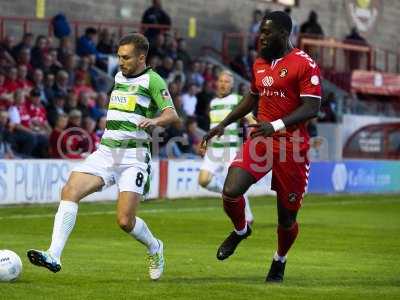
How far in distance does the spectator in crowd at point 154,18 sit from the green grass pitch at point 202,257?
807cm

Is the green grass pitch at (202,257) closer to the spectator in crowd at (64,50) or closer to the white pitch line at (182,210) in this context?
the white pitch line at (182,210)

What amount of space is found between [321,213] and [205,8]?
13.0m

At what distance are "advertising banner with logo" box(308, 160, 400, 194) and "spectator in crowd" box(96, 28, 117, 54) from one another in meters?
5.43

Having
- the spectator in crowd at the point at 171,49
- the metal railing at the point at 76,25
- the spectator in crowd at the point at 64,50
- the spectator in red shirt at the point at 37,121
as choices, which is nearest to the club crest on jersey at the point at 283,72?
the spectator in red shirt at the point at 37,121

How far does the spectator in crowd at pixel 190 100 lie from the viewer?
86.8ft

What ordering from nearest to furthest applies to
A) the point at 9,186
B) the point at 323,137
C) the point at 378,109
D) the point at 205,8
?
the point at 9,186, the point at 323,137, the point at 205,8, the point at 378,109

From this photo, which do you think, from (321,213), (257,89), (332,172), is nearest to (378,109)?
(332,172)

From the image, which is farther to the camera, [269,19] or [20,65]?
[20,65]

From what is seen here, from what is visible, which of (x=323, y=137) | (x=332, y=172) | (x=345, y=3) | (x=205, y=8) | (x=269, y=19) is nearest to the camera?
(x=269, y=19)

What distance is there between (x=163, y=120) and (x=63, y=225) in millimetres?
1268

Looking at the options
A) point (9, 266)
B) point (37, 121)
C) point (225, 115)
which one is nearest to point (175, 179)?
point (37, 121)

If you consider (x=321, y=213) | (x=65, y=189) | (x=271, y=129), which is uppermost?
(x=271, y=129)

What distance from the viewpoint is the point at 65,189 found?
33.1 ft

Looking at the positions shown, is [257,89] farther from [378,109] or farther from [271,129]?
[378,109]
